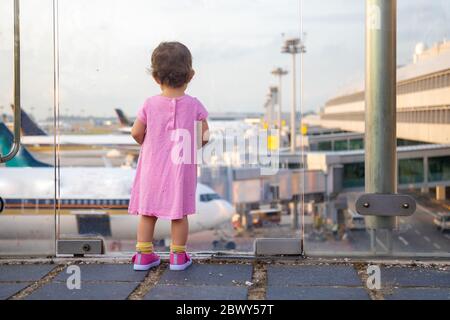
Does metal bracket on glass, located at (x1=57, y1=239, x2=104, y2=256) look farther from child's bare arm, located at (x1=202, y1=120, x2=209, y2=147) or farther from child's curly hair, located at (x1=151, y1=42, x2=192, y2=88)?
child's curly hair, located at (x1=151, y1=42, x2=192, y2=88)

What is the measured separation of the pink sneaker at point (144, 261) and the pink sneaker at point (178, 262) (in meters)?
0.08

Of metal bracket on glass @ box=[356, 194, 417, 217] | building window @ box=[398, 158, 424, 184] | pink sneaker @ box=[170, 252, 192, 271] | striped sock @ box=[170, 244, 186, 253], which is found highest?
building window @ box=[398, 158, 424, 184]

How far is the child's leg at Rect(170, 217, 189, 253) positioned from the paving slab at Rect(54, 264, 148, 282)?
0.17 metres

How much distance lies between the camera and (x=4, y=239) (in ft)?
10.4

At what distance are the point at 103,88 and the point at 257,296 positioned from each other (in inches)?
62.8

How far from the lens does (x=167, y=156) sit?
2.60 m

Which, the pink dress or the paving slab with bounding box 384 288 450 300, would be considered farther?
the pink dress

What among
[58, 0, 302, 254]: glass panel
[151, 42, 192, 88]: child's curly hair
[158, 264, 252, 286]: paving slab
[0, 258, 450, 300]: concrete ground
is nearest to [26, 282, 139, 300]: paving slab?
[0, 258, 450, 300]: concrete ground

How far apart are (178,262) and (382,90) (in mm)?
1091

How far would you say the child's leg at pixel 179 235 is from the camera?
8.39ft

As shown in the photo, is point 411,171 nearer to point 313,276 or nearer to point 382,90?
point 382,90

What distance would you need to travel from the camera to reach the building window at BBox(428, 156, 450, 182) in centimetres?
358

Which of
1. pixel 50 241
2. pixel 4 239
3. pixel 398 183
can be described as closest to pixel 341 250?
pixel 398 183

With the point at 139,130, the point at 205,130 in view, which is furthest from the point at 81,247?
the point at 205,130
